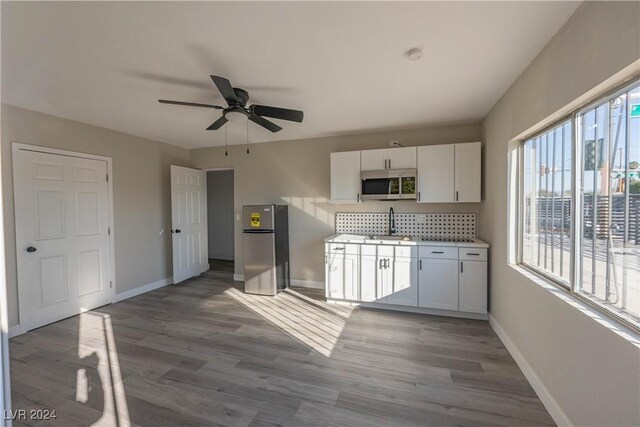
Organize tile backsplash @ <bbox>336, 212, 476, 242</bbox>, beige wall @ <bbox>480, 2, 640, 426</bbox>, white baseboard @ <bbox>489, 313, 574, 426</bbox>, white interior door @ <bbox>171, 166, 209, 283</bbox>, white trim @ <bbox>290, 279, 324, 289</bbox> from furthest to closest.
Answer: white interior door @ <bbox>171, 166, 209, 283</bbox> → white trim @ <bbox>290, 279, 324, 289</bbox> → tile backsplash @ <bbox>336, 212, 476, 242</bbox> → white baseboard @ <bbox>489, 313, 574, 426</bbox> → beige wall @ <bbox>480, 2, 640, 426</bbox>

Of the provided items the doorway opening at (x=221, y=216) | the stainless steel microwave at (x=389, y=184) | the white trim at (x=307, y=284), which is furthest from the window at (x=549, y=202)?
the doorway opening at (x=221, y=216)

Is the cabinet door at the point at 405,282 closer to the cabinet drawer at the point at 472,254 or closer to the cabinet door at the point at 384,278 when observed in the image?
the cabinet door at the point at 384,278

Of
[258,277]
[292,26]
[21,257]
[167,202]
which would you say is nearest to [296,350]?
[258,277]

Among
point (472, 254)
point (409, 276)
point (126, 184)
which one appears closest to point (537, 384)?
point (472, 254)

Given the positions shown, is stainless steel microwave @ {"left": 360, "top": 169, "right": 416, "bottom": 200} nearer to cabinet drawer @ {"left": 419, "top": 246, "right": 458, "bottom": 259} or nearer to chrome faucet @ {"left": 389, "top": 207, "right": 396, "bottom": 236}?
chrome faucet @ {"left": 389, "top": 207, "right": 396, "bottom": 236}

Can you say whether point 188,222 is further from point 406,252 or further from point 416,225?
point 416,225

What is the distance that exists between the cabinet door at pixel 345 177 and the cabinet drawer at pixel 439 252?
1168 millimetres

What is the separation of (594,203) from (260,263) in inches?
151

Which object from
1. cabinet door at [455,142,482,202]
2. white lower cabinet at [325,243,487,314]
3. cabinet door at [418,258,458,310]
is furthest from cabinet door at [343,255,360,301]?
cabinet door at [455,142,482,202]

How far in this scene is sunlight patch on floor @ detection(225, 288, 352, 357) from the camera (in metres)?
2.96

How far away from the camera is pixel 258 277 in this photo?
4.41 metres

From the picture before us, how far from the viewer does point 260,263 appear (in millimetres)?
4410

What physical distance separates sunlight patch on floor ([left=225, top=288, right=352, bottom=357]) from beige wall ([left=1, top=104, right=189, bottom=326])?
149cm

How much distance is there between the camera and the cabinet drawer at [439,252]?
11.2 ft
